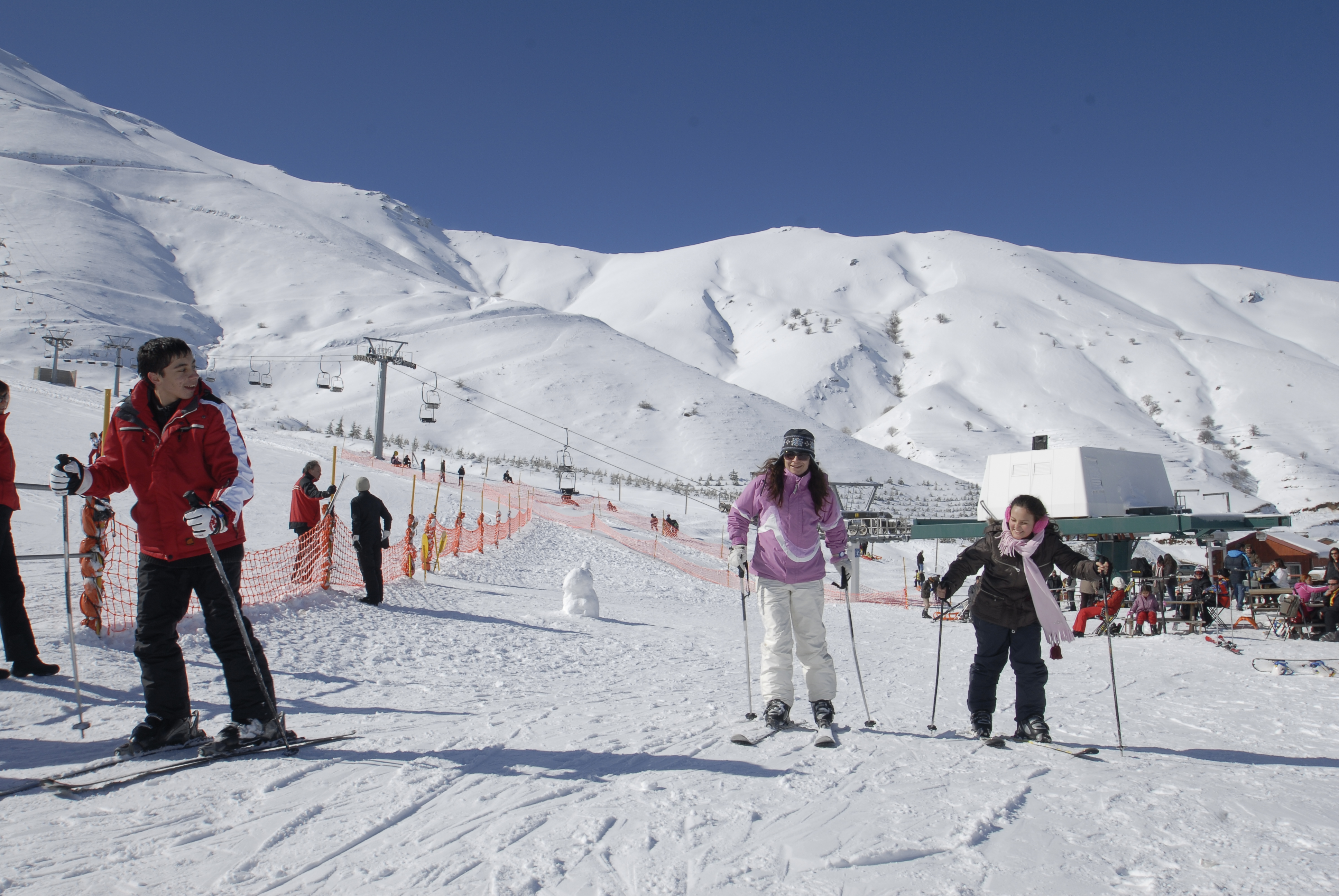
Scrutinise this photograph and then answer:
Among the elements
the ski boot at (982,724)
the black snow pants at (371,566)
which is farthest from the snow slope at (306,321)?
the ski boot at (982,724)

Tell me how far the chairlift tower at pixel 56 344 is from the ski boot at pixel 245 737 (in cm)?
4636

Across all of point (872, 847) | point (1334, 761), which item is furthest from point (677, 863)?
point (1334, 761)

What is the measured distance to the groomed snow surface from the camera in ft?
8.29

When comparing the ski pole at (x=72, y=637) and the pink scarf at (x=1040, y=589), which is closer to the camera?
the ski pole at (x=72, y=637)

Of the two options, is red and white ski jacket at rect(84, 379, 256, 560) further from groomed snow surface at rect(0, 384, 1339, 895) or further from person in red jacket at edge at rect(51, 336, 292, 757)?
groomed snow surface at rect(0, 384, 1339, 895)

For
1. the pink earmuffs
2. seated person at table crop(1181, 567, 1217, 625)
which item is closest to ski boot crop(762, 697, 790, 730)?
the pink earmuffs

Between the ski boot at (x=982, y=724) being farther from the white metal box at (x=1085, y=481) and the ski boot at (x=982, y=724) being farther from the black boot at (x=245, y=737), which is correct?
the white metal box at (x=1085, y=481)

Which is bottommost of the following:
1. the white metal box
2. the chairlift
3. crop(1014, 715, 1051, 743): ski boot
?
crop(1014, 715, 1051, 743): ski boot

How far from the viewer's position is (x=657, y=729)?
4.43 m

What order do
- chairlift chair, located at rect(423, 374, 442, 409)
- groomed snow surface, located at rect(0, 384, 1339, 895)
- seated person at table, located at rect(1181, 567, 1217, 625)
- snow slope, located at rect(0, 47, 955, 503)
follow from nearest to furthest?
Result: groomed snow surface, located at rect(0, 384, 1339, 895), seated person at table, located at rect(1181, 567, 1217, 625), chairlift chair, located at rect(423, 374, 442, 409), snow slope, located at rect(0, 47, 955, 503)

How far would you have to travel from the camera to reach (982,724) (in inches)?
174

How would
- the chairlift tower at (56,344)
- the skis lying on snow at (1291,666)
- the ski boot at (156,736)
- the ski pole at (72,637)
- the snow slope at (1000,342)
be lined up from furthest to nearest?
1. the snow slope at (1000,342)
2. the chairlift tower at (56,344)
3. the skis lying on snow at (1291,666)
4. the ski pole at (72,637)
5. the ski boot at (156,736)

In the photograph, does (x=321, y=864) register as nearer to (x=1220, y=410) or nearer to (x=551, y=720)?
(x=551, y=720)

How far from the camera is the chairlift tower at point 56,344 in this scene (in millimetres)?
43188
